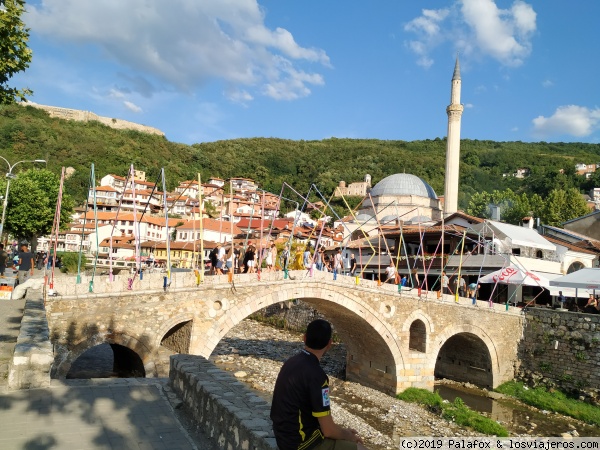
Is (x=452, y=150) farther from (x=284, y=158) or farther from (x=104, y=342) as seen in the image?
(x=284, y=158)

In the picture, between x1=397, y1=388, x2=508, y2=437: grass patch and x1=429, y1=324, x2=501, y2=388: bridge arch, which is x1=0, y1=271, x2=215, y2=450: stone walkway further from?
x1=429, y1=324, x2=501, y2=388: bridge arch

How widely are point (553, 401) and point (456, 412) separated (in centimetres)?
530

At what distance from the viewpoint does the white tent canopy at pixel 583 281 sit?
18.4 meters

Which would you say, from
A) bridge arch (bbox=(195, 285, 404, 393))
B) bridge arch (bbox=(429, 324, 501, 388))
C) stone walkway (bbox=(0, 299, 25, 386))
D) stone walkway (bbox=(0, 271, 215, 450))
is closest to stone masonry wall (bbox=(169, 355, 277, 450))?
stone walkway (bbox=(0, 271, 215, 450))

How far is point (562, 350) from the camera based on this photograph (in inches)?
828

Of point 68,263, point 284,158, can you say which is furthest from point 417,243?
point 284,158

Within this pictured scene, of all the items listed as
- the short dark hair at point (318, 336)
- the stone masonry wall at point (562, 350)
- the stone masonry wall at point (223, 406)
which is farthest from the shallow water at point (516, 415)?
the short dark hair at point (318, 336)

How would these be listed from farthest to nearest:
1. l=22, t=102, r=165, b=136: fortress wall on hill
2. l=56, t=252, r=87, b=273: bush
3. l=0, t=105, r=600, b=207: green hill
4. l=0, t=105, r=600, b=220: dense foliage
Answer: l=22, t=102, r=165, b=136: fortress wall on hill
l=0, t=105, r=600, b=207: green hill
l=0, t=105, r=600, b=220: dense foliage
l=56, t=252, r=87, b=273: bush

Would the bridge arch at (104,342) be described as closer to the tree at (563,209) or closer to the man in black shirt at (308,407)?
the man in black shirt at (308,407)

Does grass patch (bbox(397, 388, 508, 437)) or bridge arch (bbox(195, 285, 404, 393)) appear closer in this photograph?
bridge arch (bbox(195, 285, 404, 393))

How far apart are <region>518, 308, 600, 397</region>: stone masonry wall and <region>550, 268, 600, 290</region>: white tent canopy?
1972 mm

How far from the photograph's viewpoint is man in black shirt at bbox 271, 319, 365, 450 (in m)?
3.19

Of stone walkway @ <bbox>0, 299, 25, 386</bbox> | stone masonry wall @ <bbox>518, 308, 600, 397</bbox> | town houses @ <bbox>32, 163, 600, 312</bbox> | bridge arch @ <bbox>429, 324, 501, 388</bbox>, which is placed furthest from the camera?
bridge arch @ <bbox>429, 324, 501, 388</bbox>

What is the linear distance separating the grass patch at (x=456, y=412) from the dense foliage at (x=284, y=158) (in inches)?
1772
